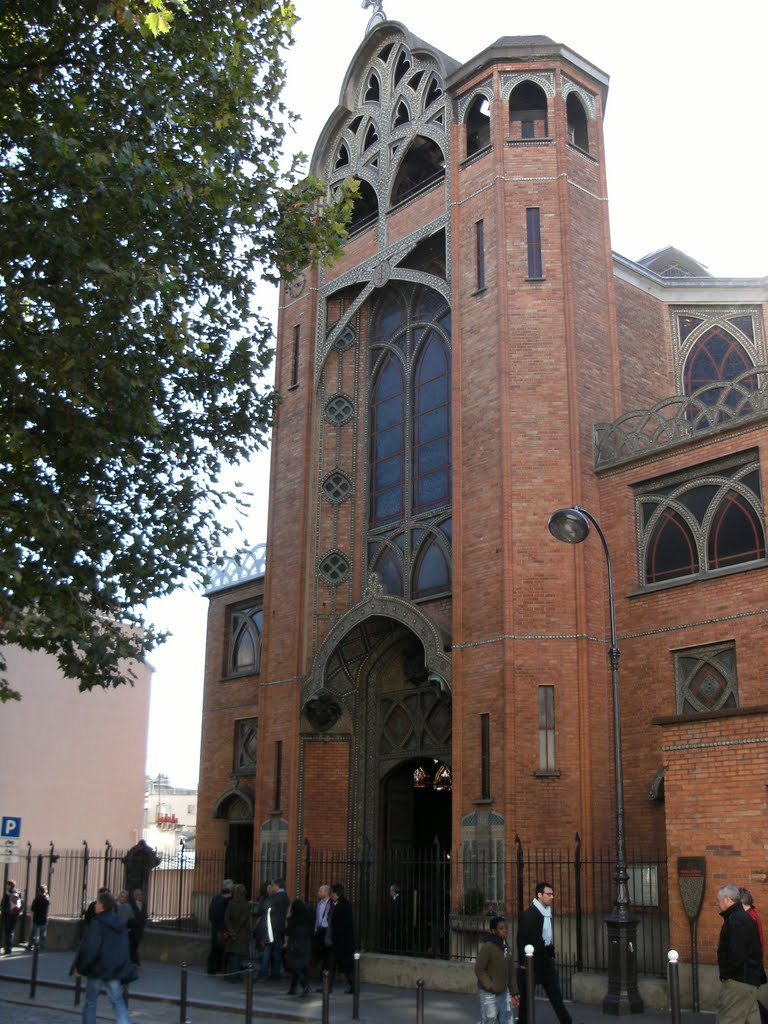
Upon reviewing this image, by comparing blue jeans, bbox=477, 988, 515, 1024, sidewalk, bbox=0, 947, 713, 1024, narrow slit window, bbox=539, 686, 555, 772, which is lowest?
sidewalk, bbox=0, 947, 713, 1024

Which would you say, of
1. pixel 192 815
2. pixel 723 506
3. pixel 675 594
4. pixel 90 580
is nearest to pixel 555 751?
pixel 675 594

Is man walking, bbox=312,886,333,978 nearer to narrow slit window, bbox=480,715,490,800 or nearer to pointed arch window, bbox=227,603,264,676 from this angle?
narrow slit window, bbox=480,715,490,800

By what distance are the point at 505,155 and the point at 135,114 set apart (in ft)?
30.1

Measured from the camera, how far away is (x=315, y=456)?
24.7m

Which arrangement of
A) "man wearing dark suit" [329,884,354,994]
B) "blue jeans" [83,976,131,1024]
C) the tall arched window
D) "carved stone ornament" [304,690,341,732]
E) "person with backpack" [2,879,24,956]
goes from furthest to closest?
"person with backpack" [2,879,24,956]
"carved stone ornament" [304,690,341,732]
the tall arched window
"man wearing dark suit" [329,884,354,994]
"blue jeans" [83,976,131,1024]

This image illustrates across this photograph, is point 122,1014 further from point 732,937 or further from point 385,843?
point 385,843

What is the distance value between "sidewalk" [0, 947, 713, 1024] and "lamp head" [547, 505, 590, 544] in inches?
224

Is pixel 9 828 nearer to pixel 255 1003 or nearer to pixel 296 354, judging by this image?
pixel 255 1003

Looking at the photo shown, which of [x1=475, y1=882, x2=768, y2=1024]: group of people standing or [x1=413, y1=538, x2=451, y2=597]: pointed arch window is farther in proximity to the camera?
[x1=413, y1=538, x2=451, y2=597]: pointed arch window

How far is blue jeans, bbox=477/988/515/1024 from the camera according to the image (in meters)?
10.6

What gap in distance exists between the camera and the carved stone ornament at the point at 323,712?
22.5 meters

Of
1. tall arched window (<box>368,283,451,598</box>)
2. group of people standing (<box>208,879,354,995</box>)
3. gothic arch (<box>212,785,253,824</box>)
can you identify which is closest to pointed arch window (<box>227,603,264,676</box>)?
gothic arch (<box>212,785,253,824</box>)

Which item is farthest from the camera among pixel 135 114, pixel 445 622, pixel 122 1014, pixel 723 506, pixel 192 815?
pixel 192 815

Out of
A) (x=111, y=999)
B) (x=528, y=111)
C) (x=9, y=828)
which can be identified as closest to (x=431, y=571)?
(x=9, y=828)
